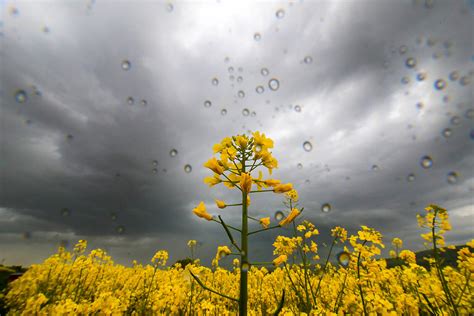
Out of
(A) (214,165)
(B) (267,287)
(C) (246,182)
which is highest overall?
(A) (214,165)

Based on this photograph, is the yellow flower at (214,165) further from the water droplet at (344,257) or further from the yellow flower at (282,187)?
the water droplet at (344,257)

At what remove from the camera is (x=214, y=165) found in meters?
2.70

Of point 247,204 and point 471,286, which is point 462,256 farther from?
point 247,204

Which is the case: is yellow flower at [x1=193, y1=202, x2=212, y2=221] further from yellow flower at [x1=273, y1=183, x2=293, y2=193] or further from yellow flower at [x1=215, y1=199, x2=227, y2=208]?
yellow flower at [x1=273, y1=183, x2=293, y2=193]

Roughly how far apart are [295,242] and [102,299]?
4.10m

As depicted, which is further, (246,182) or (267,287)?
(267,287)

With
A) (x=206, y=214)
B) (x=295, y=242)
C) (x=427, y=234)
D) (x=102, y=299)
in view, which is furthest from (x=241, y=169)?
(x=427, y=234)

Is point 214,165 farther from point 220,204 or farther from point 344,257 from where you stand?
point 344,257

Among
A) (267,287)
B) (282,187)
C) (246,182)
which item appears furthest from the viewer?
(267,287)

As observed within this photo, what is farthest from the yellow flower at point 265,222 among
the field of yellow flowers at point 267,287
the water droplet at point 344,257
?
the water droplet at point 344,257

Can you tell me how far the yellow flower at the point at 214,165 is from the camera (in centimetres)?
269

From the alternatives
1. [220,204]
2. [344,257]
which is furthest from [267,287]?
[220,204]

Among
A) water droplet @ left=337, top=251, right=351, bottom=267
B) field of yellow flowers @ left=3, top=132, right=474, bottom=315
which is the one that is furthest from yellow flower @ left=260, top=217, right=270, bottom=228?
water droplet @ left=337, top=251, right=351, bottom=267

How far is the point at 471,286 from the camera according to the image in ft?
14.2
